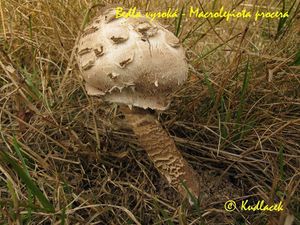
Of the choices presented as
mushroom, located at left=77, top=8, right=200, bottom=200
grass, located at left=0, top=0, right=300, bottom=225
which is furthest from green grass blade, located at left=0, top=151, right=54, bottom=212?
mushroom, located at left=77, top=8, right=200, bottom=200

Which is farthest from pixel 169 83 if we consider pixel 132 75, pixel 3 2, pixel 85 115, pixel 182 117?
pixel 3 2

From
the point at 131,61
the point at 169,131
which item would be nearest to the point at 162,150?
the point at 169,131

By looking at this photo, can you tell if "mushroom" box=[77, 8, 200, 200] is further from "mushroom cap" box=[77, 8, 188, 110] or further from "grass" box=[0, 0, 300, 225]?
"grass" box=[0, 0, 300, 225]

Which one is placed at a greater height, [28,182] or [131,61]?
[131,61]

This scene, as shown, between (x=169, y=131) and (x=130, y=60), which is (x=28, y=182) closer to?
(x=130, y=60)

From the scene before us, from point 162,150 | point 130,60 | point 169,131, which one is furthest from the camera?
point 169,131

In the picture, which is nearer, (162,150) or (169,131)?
(162,150)

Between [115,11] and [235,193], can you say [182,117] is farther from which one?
[115,11]
